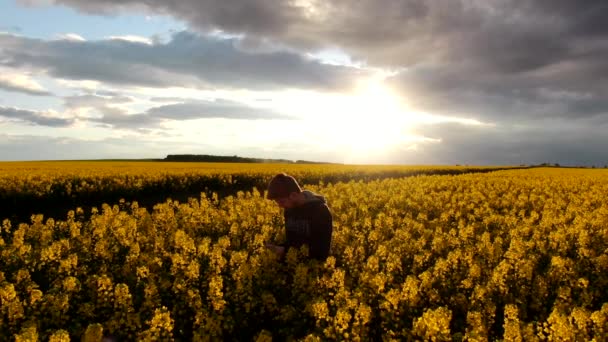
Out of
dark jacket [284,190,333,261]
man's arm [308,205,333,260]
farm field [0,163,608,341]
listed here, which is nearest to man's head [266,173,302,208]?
dark jacket [284,190,333,261]

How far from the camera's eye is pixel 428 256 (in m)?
9.13

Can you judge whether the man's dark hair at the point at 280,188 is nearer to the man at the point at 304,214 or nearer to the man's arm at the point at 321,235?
the man at the point at 304,214

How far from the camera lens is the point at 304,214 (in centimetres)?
875

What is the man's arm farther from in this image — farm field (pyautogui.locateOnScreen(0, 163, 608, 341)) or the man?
farm field (pyautogui.locateOnScreen(0, 163, 608, 341))

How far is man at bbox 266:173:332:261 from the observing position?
8.24 meters

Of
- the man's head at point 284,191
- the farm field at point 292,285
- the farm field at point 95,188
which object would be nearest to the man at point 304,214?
the man's head at point 284,191

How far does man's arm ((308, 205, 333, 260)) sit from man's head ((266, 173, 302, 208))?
528 mm

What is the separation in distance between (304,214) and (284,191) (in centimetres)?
79

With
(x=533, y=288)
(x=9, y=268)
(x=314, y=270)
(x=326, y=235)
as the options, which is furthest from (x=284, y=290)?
(x=9, y=268)

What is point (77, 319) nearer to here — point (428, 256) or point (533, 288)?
point (428, 256)

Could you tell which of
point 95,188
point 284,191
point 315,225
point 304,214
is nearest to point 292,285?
point 315,225

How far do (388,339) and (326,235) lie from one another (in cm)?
338

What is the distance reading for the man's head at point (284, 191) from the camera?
8172 millimetres

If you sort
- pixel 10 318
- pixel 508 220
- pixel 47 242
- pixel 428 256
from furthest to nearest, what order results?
pixel 508 220 < pixel 47 242 < pixel 428 256 < pixel 10 318
